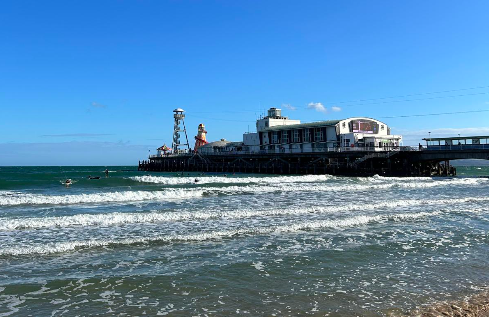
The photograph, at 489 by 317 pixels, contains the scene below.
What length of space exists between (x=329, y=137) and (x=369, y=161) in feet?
30.7

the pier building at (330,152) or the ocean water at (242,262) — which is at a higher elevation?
the pier building at (330,152)

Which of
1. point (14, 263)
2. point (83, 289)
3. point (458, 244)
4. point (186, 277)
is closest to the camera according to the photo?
point (83, 289)

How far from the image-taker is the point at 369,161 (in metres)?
49.0

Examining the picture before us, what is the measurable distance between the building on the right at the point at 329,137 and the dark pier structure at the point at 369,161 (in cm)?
174

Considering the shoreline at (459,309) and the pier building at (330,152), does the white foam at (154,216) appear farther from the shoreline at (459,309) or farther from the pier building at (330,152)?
the pier building at (330,152)

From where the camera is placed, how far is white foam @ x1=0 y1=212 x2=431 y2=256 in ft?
37.2

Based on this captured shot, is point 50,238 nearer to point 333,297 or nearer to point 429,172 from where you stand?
point 333,297

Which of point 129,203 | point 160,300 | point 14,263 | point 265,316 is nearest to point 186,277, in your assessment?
point 160,300

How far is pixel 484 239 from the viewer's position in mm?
12430

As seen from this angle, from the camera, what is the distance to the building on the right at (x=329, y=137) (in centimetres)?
5416

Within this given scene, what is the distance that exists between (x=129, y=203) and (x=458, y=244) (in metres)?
17.1

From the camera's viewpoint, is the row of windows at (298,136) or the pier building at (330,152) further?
the row of windows at (298,136)

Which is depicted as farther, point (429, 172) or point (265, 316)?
point (429, 172)

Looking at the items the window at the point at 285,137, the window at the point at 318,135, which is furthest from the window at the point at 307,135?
the window at the point at 285,137
